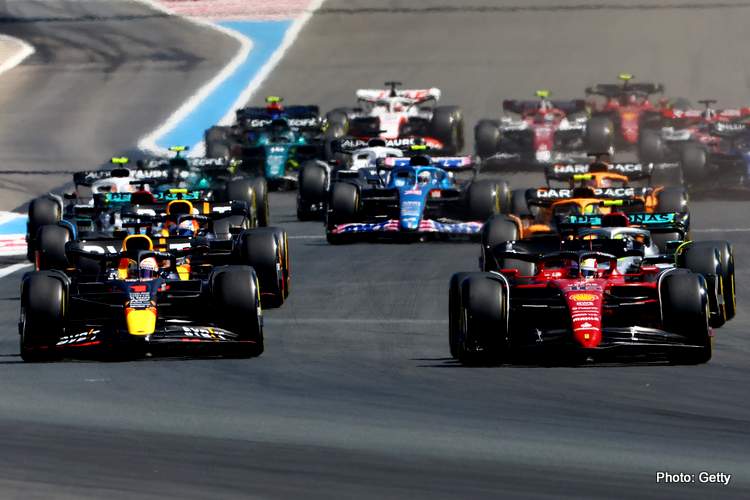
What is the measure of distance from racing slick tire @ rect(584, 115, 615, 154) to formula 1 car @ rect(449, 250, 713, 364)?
26920 mm

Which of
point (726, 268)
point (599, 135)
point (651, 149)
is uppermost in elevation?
point (726, 268)

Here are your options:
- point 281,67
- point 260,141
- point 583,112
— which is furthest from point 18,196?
point 281,67

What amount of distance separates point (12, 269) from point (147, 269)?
9.94 metres

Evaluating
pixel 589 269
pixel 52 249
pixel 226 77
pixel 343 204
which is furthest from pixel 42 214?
pixel 226 77

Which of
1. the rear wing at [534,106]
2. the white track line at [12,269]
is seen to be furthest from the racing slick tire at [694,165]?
the white track line at [12,269]

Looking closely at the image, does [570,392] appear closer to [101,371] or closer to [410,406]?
[410,406]

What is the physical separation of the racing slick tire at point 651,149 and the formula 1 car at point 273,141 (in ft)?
24.1

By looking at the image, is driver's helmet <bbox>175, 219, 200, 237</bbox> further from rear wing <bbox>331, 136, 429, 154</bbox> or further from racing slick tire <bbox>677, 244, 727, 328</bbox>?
rear wing <bbox>331, 136, 429, 154</bbox>

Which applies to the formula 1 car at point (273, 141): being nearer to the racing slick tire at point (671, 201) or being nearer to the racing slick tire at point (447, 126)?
the racing slick tire at point (447, 126)

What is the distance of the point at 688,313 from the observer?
1808cm

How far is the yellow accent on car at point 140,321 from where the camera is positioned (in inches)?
756

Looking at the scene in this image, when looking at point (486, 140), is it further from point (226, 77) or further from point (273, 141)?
point (226, 77)

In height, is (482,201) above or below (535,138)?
above

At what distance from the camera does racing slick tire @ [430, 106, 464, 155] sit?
1900 inches
